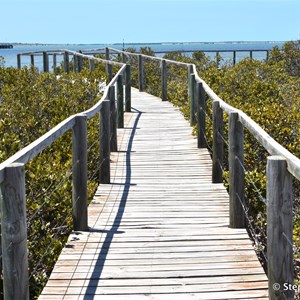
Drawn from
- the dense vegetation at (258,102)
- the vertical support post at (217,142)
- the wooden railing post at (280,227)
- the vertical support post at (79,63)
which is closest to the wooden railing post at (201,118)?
the dense vegetation at (258,102)

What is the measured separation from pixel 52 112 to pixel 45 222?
511 centimetres

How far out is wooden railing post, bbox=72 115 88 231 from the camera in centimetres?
559

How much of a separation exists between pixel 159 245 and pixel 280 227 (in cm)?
168

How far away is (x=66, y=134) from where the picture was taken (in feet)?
29.0

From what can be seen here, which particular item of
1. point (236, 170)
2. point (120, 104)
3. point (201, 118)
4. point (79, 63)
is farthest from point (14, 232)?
point (79, 63)

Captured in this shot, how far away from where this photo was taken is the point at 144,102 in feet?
51.9

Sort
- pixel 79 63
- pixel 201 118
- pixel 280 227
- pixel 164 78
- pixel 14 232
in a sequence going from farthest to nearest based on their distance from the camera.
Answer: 1. pixel 79 63
2. pixel 164 78
3. pixel 201 118
4. pixel 280 227
5. pixel 14 232

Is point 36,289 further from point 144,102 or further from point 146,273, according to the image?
point 144,102

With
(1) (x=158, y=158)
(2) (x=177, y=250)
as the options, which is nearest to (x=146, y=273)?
(2) (x=177, y=250)

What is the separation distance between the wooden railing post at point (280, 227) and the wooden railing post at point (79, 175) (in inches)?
85.8

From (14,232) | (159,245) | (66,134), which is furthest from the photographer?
(66,134)

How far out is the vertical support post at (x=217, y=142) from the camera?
7148 mm

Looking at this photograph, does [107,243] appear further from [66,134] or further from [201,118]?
[201,118]

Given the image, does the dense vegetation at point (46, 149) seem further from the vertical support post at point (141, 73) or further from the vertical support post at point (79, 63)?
the vertical support post at point (79, 63)
